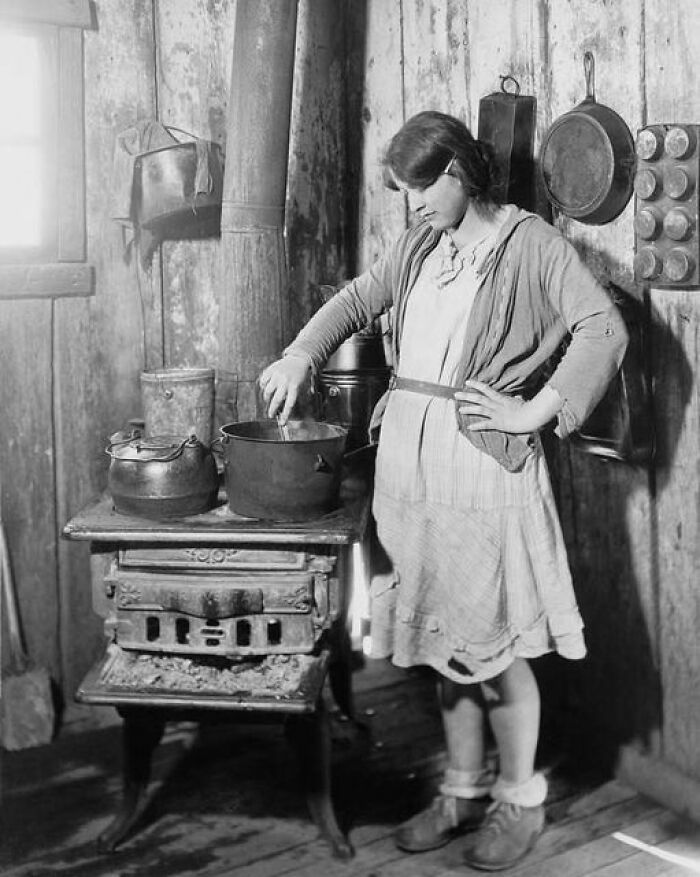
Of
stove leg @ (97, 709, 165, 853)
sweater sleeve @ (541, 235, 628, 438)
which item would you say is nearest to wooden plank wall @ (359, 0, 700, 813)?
sweater sleeve @ (541, 235, 628, 438)

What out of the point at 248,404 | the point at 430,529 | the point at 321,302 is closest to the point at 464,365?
the point at 430,529

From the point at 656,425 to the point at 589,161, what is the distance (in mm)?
670

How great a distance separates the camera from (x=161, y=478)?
257cm

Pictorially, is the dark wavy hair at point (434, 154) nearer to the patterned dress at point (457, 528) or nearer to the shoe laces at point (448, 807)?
the patterned dress at point (457, 528)

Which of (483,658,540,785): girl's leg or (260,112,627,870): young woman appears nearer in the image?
(260,112,627,870): young woman

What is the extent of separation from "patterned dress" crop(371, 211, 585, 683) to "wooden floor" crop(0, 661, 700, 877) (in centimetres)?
54

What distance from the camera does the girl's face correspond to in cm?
243

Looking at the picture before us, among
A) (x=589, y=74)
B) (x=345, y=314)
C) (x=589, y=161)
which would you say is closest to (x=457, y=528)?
(x=345, y=314)

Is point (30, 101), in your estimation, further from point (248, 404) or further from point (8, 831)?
point (8, 831)

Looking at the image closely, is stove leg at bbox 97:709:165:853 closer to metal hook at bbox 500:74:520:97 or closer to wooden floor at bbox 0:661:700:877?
wooden floor at bbox 0:661:700:877

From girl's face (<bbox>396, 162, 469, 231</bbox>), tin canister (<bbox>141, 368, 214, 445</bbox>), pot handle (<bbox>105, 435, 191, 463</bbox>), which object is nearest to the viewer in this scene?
girl's face (<bbox>396, 162, 469, 231</bbox>)

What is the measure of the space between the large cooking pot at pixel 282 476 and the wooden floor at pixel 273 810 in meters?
0.87

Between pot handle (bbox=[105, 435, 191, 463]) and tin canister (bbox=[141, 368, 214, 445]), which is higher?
tin canister (bbox=[141, 368, 214, 445])

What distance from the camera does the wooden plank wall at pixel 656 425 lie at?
8.43 ft
